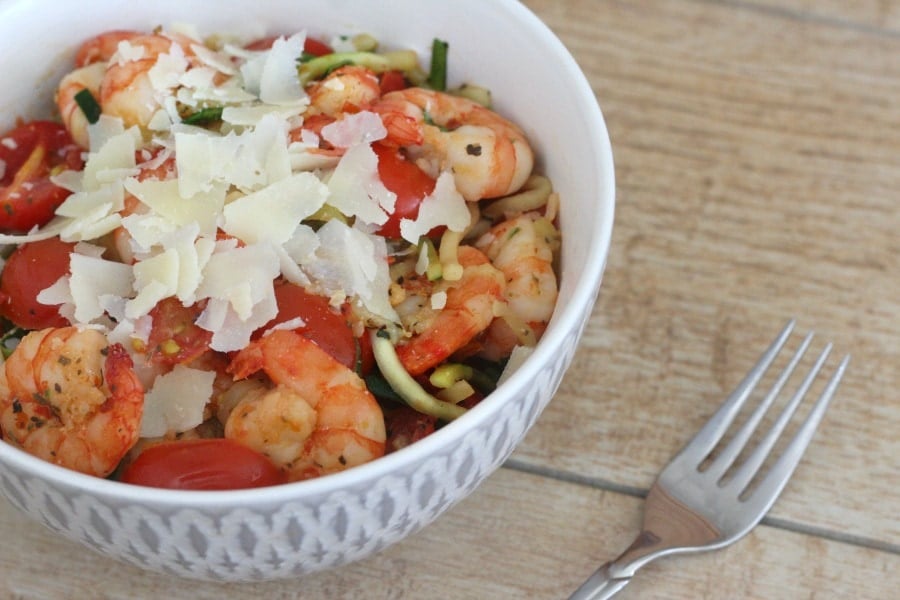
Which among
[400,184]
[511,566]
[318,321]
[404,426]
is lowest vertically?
[511,566]

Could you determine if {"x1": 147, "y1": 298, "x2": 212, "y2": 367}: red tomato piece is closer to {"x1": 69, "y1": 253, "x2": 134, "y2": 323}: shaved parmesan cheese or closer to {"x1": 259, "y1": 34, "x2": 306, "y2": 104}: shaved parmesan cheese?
{"x1": 69, "y1": 253, "x2": 134, "y2": 323}: shaved parmesan cheese

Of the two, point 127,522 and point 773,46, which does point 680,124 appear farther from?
point 127,522

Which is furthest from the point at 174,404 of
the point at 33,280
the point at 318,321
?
the point at 33,280

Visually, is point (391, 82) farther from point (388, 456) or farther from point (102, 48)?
point (388, 456)

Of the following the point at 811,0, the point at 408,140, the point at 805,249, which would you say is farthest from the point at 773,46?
the point at 408,140

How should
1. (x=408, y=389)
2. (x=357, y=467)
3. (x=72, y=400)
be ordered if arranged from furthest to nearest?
1. (x=408, y=389)
2. (x=72, y=400)
3. (x=357, y=467)

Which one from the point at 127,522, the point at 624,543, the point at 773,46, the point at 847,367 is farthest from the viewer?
the point at 773,46

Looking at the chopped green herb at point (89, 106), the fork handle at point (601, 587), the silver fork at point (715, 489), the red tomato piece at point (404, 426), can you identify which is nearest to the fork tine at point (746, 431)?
the silver fork at point (715, 489)
